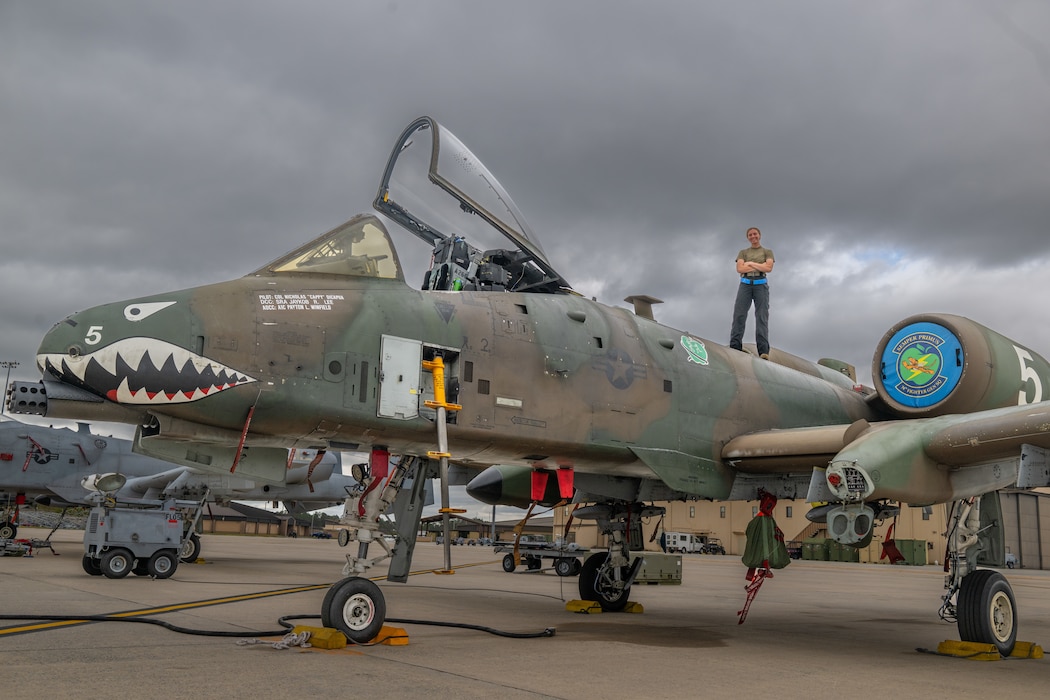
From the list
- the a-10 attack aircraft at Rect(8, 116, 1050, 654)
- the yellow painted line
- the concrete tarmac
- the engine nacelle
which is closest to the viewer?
the concrete tarmac

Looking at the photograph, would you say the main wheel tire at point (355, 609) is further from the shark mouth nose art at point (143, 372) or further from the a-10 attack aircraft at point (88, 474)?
the a-10 attack aircraft at point (88, 474)

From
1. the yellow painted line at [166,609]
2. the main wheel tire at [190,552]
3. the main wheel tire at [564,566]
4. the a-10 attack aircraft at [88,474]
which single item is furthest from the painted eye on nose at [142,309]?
the main wheel tire at [564,566]

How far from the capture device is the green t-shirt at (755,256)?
1194cm

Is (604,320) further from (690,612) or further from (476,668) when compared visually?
(690,612)

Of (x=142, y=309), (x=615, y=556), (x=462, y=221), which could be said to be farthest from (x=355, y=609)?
(x=615, y=556)

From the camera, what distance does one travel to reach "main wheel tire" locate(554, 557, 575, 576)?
82.0 feet

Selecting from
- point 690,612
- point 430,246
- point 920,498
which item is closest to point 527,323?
point 430,246

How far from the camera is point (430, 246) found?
1020cm

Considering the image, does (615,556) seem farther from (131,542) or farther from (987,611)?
(131,542)

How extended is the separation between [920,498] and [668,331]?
11.6 ft

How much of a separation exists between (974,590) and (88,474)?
2883 centimetres

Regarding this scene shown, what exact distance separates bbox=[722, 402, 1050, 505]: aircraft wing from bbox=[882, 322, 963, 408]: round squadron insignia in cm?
135

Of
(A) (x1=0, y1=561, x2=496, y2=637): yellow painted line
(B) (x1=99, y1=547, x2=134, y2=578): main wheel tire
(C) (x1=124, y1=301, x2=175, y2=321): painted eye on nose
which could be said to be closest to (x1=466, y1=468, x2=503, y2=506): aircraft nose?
(A) (x1=0, y1=561, x2=496, y2=637): yellow painted line

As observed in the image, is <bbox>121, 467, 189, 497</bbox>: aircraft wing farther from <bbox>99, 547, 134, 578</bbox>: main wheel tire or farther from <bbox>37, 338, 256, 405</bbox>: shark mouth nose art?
<bbox>37, 338, 256, 405</bbox>: shark mouth nose art
